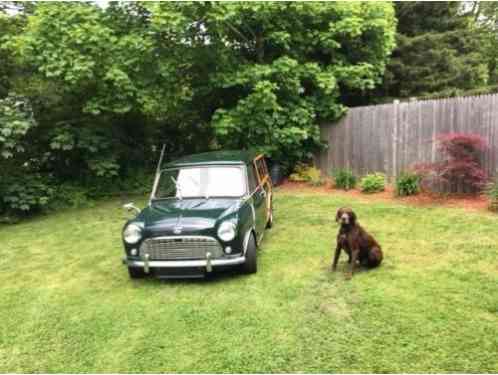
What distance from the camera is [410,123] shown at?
887 centimetres

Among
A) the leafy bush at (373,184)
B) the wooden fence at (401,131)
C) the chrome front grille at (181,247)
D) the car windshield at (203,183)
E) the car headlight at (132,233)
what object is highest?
the wooden fence at (401,131)

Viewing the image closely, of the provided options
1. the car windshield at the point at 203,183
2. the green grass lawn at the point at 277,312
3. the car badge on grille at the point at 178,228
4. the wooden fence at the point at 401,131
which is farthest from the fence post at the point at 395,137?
the car badge on grille at the point at 178,228

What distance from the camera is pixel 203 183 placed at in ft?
17.5

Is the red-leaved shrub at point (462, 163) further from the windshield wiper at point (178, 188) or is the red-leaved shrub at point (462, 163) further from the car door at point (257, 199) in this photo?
the windshield wiper at point (178, 188)

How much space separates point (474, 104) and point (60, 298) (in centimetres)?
825

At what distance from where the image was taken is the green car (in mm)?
4336

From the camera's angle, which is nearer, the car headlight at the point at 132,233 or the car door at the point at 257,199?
the car headlight at the point at 132,233

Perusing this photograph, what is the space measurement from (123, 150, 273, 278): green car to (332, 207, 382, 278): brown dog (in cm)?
115

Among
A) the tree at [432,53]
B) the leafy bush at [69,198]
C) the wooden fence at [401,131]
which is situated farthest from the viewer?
the tree at [432,53]

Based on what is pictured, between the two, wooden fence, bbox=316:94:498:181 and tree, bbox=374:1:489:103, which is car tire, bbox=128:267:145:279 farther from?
tree, bbox=374:1:489:103

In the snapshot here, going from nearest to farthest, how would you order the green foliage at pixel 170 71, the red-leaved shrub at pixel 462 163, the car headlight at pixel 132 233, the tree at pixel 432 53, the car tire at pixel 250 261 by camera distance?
1. the car headlight at pixel 132 233
2. the car tire at pixel 250 261
3. the red-leaved shrub at pixel 462 163
4. the green foliage at pixel 170 71
5. the tree at pixel 432 53

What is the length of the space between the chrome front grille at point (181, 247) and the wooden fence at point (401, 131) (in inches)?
246

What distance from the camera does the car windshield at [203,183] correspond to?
5.22 meters

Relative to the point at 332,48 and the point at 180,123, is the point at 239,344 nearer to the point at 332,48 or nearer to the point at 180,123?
the point at 332,48
